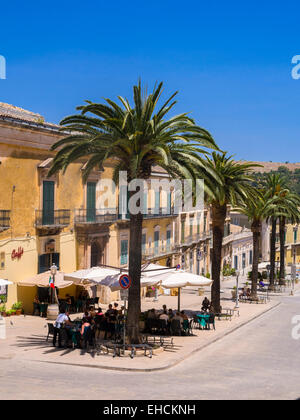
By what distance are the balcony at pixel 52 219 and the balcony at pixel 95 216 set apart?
4.52 feet

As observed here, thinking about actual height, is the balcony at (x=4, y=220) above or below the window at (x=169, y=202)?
below

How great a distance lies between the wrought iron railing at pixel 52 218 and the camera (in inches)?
1183

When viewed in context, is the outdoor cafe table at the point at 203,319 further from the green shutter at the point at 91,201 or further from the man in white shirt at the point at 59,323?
the green shutter at the point at 91,201

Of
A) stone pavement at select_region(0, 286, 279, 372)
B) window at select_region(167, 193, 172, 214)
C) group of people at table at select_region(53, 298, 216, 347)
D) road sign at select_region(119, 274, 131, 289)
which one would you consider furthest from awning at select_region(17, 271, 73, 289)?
window at select_region(167, 193, 172, 214)

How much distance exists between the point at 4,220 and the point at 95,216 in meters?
8.96

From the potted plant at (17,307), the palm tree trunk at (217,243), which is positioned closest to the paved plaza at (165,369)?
the potted plant at (17,307)

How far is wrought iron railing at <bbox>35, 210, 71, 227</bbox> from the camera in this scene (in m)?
30.0

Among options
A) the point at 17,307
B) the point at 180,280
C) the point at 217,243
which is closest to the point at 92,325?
the point at 180,280

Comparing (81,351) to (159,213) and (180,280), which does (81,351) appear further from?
(159,213)

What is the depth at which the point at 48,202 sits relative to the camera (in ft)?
101

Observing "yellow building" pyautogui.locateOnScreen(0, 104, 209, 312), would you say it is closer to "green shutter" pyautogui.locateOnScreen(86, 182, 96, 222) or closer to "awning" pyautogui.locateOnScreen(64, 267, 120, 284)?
"green shutter" pyautogui.locateOnScreen(86, 182, 96, 222)

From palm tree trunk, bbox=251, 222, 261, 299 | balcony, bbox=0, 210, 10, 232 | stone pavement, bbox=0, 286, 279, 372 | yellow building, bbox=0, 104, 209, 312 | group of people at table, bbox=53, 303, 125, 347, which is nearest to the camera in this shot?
stone pavement, bbox=0, 286, 279, 372
